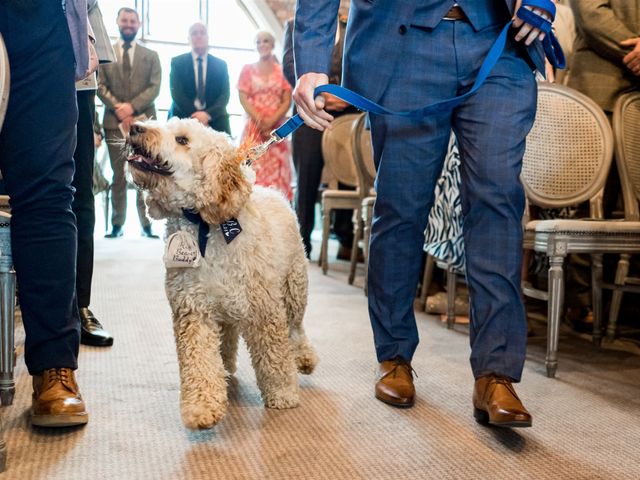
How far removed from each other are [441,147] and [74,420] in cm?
112

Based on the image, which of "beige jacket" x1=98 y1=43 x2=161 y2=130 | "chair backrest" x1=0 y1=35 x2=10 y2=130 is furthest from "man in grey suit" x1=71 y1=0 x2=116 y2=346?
"beige jacket" x1=98 y1=43 x2=161 y2=130

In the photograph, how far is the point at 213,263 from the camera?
182cm

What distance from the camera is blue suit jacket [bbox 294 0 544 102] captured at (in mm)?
1845

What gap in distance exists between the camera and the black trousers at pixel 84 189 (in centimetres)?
244

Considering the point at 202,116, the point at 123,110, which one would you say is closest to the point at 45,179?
the point at 202,116

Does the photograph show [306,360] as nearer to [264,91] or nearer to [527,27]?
[527,27]

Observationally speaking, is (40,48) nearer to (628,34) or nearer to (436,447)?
(436,447)

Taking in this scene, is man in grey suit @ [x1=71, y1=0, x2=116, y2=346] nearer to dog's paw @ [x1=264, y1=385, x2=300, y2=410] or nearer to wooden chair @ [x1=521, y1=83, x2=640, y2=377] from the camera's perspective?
dog's paw @ [x1=264, y1=385, x2=300, y2=410]

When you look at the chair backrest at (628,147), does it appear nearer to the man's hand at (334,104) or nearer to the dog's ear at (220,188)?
the dog's ear at (220,188)

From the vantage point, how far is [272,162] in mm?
6418

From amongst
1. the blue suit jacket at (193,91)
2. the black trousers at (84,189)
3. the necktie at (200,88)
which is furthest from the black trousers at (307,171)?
the black trousers at (84,189)

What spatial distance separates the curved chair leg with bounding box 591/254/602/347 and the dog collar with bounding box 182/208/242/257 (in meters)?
1.65

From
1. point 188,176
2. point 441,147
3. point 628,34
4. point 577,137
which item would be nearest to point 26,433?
point 188,176

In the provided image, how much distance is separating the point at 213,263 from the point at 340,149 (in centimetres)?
326
